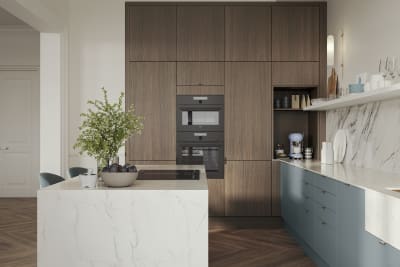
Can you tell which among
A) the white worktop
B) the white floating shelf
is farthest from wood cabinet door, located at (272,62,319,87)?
the white worktop

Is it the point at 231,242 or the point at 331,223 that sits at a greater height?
the point at 331,223

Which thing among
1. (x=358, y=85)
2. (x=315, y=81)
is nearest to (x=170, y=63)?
(x=315, y=81)

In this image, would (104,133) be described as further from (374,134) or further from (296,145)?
(296,145)

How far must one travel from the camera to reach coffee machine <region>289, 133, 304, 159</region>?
5.30m

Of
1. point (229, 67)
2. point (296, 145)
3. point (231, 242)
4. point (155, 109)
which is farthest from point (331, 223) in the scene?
point (155, 109)

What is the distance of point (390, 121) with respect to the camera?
11.4 feet

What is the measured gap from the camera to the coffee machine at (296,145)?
5.30 m

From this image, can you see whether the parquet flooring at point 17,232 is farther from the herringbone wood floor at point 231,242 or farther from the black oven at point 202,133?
the black oven at point 202,133

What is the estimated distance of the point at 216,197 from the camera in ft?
17.5

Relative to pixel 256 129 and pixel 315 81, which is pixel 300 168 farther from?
pixel 315 81

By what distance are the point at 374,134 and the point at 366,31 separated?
39.8 inches

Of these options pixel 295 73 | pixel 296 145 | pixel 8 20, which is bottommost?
pixel 296 145

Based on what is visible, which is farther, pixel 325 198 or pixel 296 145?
pixel 296 145

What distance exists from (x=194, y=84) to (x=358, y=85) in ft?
7.58
